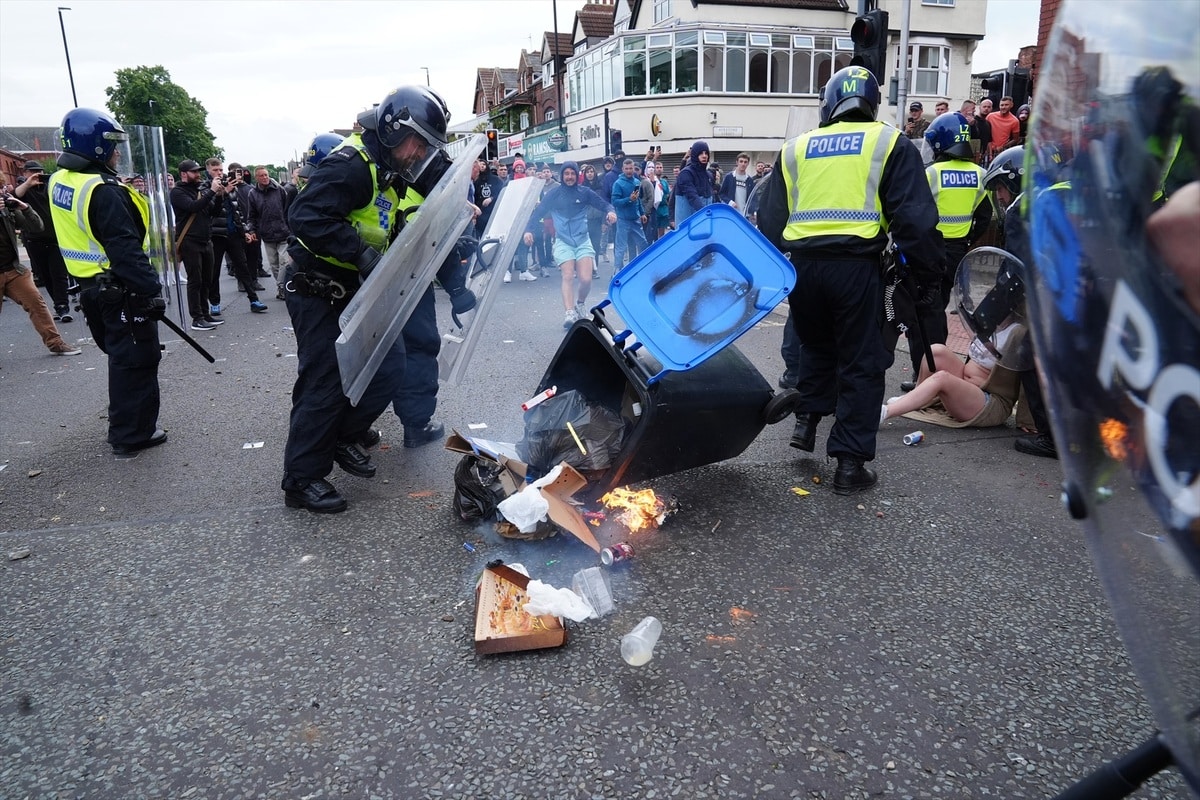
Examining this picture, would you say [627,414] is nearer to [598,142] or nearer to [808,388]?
[808,388]

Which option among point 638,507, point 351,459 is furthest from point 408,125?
point 638,507

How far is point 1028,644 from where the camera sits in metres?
2.36

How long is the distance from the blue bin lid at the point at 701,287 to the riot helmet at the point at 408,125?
41.2 inches

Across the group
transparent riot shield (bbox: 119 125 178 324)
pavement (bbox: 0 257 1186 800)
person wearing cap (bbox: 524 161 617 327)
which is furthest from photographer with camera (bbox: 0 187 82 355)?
person wearing cap (bbox: 524 161 617 327)

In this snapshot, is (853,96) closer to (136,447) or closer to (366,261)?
(366,261)

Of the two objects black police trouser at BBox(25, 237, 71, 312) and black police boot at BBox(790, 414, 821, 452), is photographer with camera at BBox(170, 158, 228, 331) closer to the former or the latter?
black police trouser at BBox(25, 237, 71, 312)

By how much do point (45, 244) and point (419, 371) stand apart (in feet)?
26.5

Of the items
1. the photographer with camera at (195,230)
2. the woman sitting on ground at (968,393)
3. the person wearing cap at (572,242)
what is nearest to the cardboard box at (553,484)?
the woman sitting on ground at (968,393)

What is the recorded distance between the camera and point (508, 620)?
7.86 feet

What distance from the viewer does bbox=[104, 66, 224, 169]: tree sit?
2525 inches

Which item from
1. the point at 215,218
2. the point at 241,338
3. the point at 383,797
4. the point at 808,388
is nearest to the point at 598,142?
the point at 215,218

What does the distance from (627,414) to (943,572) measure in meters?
1.46

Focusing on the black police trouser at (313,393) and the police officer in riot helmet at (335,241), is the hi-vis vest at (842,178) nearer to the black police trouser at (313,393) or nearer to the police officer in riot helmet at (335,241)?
the police officer in riot helmet at (335,241)

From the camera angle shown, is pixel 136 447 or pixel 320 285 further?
pixel 136 447
